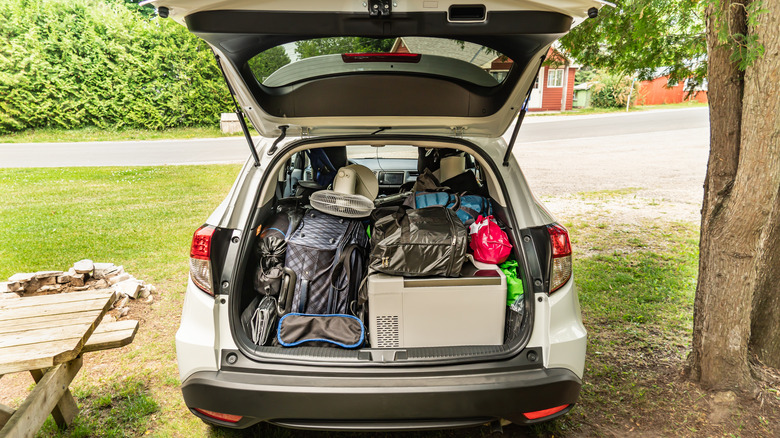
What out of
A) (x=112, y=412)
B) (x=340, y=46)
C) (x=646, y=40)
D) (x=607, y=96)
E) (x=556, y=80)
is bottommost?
(x=112, y=412)

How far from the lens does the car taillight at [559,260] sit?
1997 mm

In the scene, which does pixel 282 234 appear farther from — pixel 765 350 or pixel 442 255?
pixel 765 350

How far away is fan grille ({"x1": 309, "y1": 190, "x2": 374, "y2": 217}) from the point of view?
2.70m

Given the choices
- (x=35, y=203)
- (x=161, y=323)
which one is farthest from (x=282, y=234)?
(x=35, y=203)

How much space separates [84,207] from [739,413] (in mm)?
7572

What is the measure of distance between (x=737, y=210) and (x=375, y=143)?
5.65 feet

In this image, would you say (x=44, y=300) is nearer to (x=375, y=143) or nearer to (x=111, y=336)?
(x=111, y=336)

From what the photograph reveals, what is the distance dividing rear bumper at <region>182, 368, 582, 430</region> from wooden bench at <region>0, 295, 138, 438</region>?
26.5 inches

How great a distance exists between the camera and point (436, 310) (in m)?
2.12

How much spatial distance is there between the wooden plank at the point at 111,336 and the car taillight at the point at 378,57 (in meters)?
1.76

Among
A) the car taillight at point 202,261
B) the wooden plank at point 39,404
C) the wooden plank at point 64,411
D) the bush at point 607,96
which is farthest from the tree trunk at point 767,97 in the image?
the bush at point 607,96

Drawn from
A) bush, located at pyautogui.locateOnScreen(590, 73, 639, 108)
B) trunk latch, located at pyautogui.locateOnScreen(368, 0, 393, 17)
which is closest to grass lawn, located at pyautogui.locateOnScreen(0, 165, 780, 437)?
trunk latch, located at pyautogui.locateOnScreen(368, 0, 393, 17)

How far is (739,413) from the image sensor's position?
2225 millimetres

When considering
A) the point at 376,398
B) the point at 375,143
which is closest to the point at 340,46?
the point at 375,143
